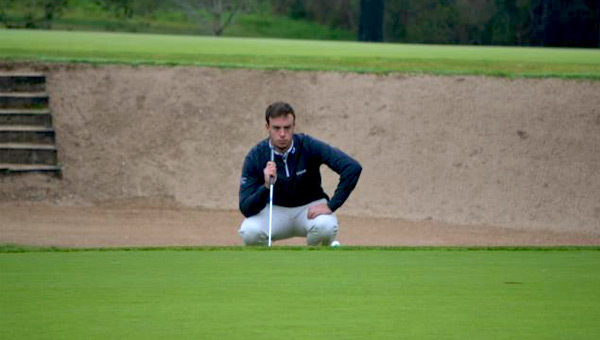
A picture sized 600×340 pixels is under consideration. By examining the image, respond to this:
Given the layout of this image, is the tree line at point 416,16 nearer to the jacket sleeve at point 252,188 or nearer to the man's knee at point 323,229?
the man's knee at point 323,229

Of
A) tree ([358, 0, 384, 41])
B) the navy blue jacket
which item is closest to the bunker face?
the navy blue jacket

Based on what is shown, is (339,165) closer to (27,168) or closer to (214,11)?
(27,168)

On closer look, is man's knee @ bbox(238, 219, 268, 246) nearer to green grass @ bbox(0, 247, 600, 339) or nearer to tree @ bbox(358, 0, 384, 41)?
green grass @ bbox(0, 247, 600, 339)

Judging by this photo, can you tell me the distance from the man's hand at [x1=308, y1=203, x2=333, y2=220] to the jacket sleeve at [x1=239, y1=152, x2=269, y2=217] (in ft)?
1.10

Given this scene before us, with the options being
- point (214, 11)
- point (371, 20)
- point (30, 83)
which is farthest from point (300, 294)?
point (214, 11)

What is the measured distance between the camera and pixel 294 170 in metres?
9.89

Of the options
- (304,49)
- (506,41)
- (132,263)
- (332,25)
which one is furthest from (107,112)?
(332,25)

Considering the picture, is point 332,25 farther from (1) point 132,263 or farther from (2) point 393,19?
(1) point 132,263

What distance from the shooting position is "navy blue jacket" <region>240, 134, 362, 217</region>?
9.88 metres

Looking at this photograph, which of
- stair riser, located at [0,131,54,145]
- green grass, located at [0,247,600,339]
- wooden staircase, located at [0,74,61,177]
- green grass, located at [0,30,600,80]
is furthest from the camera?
green grass, located at [0,30,600,80]

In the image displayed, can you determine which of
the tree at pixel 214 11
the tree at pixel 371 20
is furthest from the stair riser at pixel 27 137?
the tree at pixel 214 11

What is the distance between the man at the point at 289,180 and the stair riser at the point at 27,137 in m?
7.14

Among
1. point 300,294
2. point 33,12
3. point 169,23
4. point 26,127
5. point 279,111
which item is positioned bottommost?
point 26,127

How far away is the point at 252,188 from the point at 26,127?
24.6 ft
